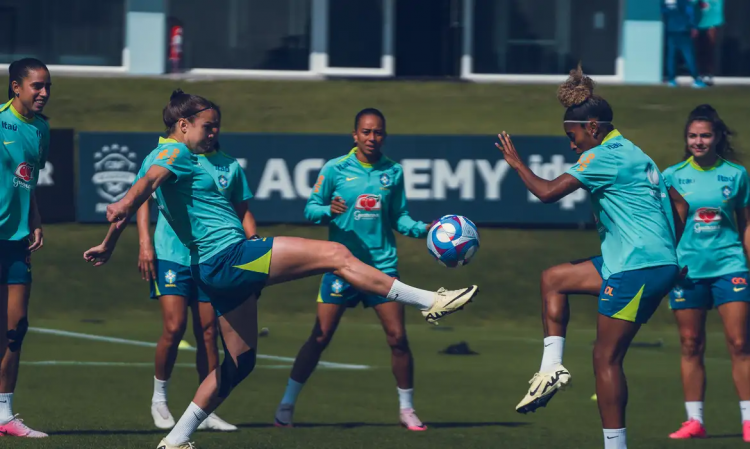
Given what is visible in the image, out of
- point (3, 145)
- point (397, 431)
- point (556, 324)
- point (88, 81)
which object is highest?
point (88, 81)

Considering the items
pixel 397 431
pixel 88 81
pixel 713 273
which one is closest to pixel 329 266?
pixel 397 431

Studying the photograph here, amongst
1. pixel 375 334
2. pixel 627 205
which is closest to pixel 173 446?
pixel 627 205

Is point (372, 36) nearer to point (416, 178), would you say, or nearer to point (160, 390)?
point (416, 178)

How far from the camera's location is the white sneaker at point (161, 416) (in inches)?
358

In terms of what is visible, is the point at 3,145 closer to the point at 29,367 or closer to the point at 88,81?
the point at 29,367

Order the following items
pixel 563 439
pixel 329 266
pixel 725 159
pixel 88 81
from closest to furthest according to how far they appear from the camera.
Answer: pixel 329 266, pixel 563 439, pixel 725 159, pixel 88 81

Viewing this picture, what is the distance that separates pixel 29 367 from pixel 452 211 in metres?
6.44

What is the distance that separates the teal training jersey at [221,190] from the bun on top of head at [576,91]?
273 centimetres

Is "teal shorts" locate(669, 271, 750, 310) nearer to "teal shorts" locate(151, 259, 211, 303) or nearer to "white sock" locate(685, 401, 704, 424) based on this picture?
"white sock" locate(685, 401, 704, 424)

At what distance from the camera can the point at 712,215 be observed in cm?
958

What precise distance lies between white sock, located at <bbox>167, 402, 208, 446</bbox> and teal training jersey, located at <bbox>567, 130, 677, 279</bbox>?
8.63 feet

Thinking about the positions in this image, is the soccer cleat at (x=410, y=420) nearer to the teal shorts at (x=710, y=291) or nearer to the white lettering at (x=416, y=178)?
the teal shorts at (x=710, y=291)

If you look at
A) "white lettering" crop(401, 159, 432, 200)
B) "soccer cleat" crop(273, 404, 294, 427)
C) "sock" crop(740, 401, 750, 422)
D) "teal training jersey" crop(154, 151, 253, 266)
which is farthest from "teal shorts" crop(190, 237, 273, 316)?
"white lettering" crop(401, 159, 432, 200)

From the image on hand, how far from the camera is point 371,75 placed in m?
23.1
